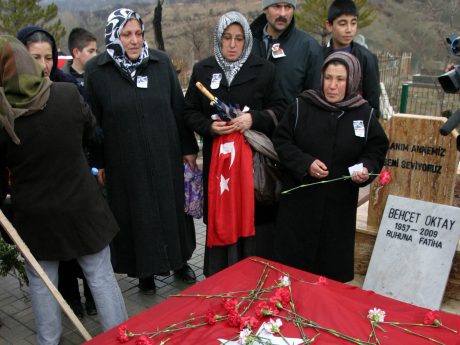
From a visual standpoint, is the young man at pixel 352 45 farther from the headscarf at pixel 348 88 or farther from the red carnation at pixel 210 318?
the red carnation at pixel 210 318

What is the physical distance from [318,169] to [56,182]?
4.68 ft

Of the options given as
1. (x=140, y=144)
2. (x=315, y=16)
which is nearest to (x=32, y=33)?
(x=140, y=144)

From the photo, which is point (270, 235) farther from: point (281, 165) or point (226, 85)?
point (226, 85)

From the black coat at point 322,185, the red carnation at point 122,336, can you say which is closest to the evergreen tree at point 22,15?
the black coat at point 322,185

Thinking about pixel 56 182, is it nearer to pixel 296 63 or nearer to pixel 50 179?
pixel 50 179

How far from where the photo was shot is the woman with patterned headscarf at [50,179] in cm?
224

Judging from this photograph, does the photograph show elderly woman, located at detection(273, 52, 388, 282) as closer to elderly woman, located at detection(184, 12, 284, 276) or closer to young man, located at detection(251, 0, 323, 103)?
elderly woman, located at detection(184, 12, 284, 276)

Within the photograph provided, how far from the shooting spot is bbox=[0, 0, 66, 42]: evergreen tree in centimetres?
2106

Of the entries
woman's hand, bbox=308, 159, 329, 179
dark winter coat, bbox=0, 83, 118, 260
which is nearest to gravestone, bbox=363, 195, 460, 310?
woman's hand, bbox=308, 159, 329, 179

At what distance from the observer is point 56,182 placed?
240cm

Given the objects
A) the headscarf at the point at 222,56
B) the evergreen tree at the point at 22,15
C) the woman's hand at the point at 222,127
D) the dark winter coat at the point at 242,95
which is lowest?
the woman's hand at the point at 222,127

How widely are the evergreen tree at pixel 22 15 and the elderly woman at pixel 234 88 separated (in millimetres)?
20141

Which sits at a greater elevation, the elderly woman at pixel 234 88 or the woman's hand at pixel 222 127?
the elderly woman at pixel 234 88

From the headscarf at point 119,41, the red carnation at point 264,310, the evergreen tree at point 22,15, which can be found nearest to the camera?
the red carnation at point 264,310
